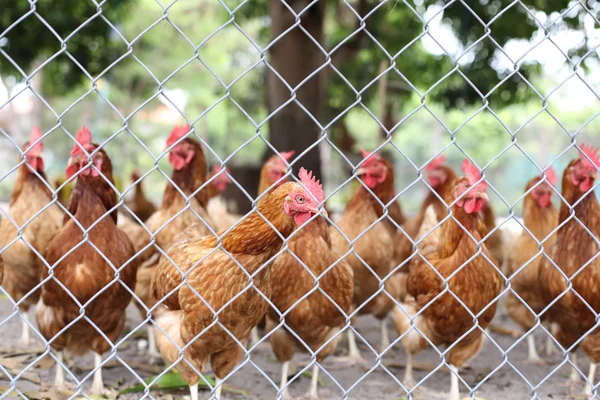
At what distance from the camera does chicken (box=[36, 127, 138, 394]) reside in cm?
278

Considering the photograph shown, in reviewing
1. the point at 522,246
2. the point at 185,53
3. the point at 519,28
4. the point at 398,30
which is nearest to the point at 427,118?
the point at 185,53

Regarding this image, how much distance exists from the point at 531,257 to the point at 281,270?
1.77 metres

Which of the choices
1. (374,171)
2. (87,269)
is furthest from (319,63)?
(87,269)

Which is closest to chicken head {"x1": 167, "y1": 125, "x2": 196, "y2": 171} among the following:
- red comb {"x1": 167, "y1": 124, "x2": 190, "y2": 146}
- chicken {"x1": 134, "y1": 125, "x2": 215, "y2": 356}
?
chicken {"x1": 134, "y1": 125, "x2": 215, "y2": 356}

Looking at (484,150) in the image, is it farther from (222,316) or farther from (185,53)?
(222,316)

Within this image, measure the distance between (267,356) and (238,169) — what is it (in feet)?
12.2

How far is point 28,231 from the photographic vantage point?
3.50m

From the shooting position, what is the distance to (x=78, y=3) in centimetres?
638

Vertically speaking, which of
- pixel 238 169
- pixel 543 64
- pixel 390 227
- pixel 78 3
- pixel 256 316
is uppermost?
pixel 78 3

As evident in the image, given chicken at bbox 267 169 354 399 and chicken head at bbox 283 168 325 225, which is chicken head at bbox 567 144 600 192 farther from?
chicken head at bbox 283 168 325 225

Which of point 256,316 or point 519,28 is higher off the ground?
point 256,316

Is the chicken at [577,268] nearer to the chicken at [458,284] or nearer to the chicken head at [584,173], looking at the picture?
the chicken head at [584,173]

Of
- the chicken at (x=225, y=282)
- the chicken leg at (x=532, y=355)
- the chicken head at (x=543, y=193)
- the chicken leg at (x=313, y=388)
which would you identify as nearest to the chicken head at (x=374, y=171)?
the chicken head at (x=543, y=193)

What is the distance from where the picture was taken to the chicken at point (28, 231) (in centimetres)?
349
